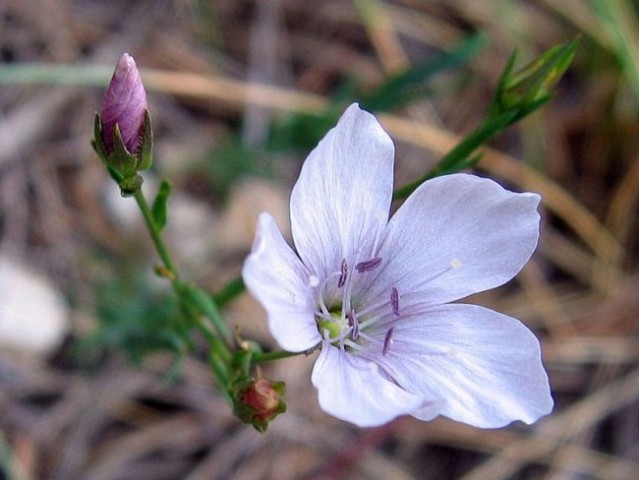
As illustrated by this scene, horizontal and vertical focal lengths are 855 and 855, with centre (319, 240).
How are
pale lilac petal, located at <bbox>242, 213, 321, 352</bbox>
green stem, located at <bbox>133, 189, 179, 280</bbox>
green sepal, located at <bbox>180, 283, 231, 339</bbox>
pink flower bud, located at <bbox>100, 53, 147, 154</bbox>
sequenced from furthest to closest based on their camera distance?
green sepal, located at <bbox>180, 283, 231, 339</bbox> < green stem, located at <bbox>133, 189, 179, 280</bbox> < pink flower bud, located at <bbox>100, 53, 147, 154</bbox> < pale lilac petal, located at <bbox>242, 213, 321, 352</bbox>

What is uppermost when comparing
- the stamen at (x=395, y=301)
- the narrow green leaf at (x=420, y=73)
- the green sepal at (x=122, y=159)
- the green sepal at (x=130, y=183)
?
the green sepal at (x=122, y=159)

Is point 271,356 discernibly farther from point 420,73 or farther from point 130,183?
point 420,73

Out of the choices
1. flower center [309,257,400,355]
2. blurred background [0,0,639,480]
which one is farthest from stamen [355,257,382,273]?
blurred background [0,0,639,480]

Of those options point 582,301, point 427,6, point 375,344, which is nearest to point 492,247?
point 375,344

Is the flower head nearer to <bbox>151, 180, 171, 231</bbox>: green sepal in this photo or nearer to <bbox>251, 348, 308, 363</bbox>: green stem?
<bbox>251, 348, 308, 363</bbox>: green stem

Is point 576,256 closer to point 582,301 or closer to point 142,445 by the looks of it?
point 582,301

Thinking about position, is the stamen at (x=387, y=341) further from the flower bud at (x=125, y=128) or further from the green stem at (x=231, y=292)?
the flower bud at (x=125, y=128)

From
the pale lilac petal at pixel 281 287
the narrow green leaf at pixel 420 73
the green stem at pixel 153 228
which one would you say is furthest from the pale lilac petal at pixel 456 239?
the narrow green leaf at pixel 420 73
